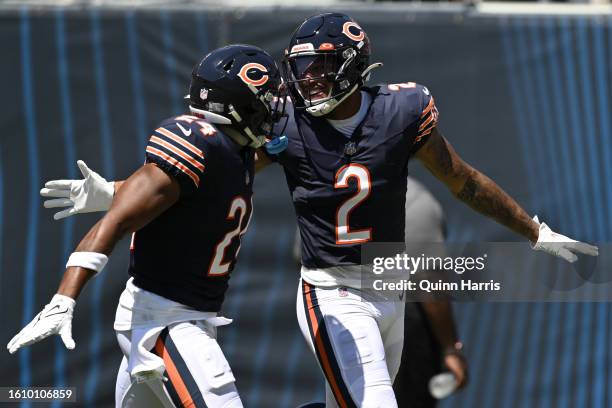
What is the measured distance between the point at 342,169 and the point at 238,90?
0.62 m

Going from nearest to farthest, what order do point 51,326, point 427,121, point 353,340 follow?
point 51,326 < point 353,340 < point 427,121

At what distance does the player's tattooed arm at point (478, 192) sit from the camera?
4.25 metres

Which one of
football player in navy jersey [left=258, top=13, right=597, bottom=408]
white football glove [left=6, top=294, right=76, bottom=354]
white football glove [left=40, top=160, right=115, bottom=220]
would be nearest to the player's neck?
football player in navy jersey [left=258, top=13, right=597, bottom=408]

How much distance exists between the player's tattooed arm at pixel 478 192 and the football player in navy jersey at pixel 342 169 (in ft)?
0.24

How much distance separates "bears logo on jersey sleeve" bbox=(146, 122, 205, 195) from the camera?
11.1ft

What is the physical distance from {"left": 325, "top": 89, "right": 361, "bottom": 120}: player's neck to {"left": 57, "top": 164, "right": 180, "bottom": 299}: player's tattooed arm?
3.16 feet

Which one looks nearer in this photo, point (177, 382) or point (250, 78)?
point (177, 382)

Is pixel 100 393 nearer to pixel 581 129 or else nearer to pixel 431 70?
pixel 431 70

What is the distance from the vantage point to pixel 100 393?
571 centimetres

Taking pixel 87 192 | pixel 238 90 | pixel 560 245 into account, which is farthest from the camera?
pixel 560 245

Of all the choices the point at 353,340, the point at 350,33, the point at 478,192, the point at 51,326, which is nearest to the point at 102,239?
the point at 51,326

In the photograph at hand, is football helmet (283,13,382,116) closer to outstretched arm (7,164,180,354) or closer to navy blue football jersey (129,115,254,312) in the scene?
navy blue football jersey (129,115,254,312)

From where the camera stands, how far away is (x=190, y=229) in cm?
355

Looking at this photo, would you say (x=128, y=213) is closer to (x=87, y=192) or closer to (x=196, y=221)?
(x=196, y=221)
